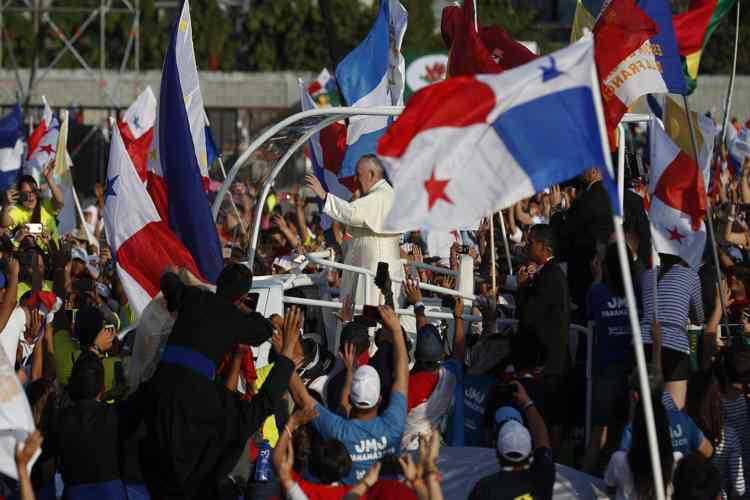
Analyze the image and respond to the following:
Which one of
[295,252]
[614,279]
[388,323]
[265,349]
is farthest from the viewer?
[295,252]

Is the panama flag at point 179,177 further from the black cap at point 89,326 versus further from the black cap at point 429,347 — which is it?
the black cap at point 429,347

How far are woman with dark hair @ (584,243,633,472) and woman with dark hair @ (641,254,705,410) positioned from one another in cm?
14

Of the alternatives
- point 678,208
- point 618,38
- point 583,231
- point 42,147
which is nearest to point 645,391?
point 678,208

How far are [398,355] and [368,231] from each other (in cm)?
362

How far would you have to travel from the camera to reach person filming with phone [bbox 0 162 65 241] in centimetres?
1505

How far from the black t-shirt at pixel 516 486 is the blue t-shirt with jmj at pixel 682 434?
0.69 metres

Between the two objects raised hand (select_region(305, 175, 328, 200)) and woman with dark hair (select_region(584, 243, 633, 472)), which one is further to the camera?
raised hand (select_region(305, 175, 328, 200))

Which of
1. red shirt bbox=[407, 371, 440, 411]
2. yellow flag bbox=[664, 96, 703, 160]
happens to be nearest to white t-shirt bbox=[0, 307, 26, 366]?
red shirt bbox=[407, 371, 440, 411]

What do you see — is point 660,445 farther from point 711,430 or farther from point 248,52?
point 248,52

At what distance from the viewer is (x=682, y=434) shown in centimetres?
750

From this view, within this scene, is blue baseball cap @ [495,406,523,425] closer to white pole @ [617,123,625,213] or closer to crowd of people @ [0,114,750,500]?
crowd of people @ [0,114,750,500]

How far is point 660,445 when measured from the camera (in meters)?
6.99

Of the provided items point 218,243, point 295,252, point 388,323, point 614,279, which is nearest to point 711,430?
point 614,279

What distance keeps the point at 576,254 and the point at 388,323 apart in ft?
7.30
